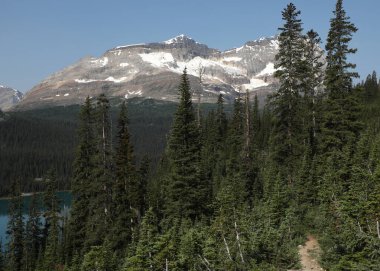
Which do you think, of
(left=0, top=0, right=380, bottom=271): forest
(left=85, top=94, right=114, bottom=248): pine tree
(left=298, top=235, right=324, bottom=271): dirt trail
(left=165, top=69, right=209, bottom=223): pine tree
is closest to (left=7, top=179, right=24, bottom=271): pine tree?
(left=0, top=0, right=380, bottom=271): forest

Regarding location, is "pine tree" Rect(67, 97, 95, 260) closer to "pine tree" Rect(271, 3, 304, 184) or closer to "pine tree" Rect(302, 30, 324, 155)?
"pine tree" Rect(271, 3, 304, 184)

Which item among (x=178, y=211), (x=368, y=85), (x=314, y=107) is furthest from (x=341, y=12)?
(x=368, y=85)

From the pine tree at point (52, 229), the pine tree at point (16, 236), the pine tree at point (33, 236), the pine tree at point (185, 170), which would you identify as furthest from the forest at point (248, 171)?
the pine tree at point (16, 236)

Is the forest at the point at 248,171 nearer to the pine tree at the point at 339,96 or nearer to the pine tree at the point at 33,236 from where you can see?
the pine tree at the point at 339,96

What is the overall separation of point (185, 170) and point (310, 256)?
44.2ft

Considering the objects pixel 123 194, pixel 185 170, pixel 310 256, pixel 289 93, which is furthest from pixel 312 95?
pixel 310 256

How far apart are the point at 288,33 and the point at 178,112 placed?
39.8 feet

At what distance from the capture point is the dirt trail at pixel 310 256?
18078mm

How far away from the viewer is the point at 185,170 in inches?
1241

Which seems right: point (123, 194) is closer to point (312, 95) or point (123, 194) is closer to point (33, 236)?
point (312, 95)

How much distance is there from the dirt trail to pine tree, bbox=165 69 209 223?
9335 mm

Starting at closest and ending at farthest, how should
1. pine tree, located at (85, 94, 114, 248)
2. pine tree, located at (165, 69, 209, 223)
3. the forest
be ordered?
the forest
pine tree, located at (165, 69, 209, 223)
pine tree, located at (85, 94, 114, 248)

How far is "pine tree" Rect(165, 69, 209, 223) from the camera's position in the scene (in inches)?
1204

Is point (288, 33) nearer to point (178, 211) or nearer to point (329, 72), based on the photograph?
point (329, 72)
